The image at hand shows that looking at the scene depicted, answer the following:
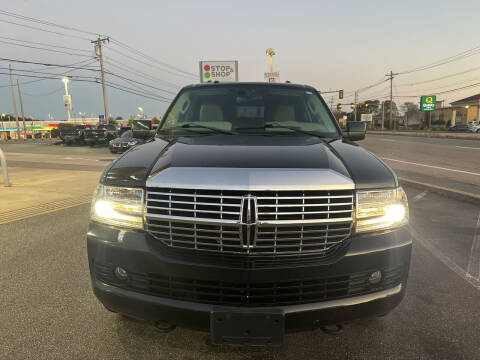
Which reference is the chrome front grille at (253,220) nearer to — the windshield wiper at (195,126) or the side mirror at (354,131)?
the windshield wiper at (195,126)

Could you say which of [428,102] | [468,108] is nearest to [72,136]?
[428,102]

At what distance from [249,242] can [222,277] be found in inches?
9.5

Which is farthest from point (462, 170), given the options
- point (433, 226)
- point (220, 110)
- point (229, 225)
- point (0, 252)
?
point (0, 252)

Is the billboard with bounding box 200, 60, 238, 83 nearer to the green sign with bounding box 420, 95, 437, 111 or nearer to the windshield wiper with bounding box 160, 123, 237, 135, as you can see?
the windshield wiper with bounding box 160, 123, 237, 135

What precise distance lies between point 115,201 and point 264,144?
Answer: 43.7 inches

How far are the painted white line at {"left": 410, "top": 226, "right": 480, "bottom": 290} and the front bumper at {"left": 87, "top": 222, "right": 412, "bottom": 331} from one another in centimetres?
174

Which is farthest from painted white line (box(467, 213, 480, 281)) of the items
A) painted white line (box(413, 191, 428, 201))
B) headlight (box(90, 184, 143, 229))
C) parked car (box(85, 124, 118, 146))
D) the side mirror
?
parked car (box(85, 124, 118, 146))

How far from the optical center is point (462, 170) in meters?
10.4

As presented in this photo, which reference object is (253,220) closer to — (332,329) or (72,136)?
(332,329)

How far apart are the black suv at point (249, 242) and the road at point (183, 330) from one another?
1.44ft

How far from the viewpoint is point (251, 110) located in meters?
3.29

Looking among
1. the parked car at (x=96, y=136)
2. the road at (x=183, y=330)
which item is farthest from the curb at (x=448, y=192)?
the parked car at (x=96, y=136)

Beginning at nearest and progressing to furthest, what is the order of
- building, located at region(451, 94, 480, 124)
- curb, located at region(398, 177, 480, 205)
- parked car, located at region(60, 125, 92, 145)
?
curb, located at region(398, 177, 480, 205)
parked car, located at region(60, 125, 92, 145)
building, located at region(451, 94, 480, 124)

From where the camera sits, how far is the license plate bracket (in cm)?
172
